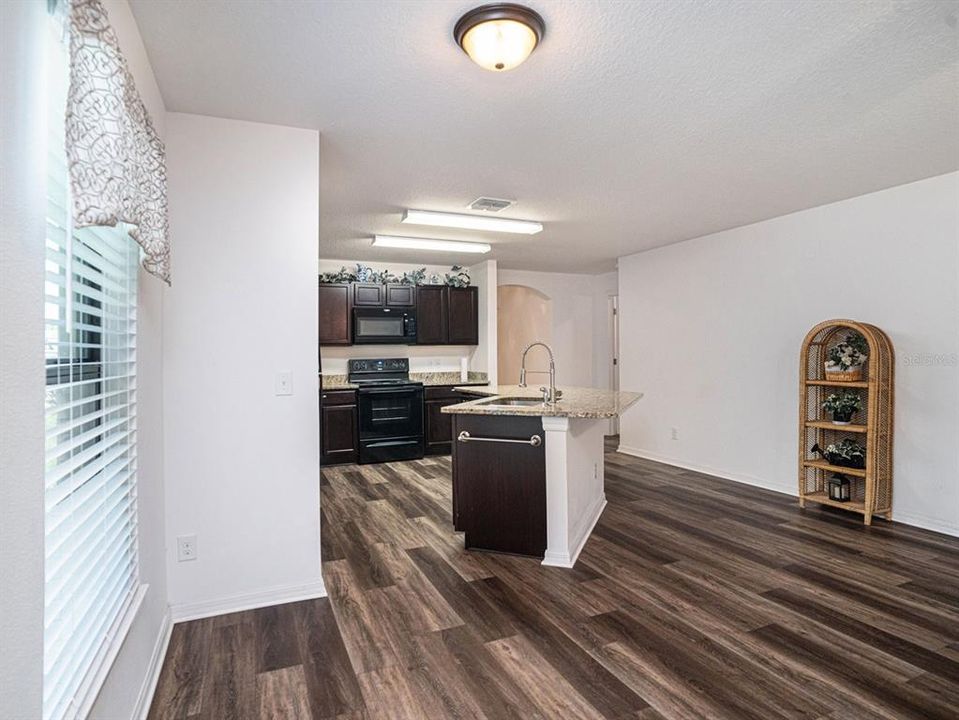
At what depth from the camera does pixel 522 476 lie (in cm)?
325

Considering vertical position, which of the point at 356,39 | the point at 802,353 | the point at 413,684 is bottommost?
the point at 413,684

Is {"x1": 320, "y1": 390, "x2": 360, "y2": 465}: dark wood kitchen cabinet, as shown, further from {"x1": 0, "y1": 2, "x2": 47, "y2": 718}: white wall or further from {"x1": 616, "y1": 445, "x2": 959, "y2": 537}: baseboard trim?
{"x1": 0, "y1": 2, "x2": 47, "y2": 718}: white wall

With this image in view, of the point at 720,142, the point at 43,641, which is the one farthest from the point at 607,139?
the point at 43,641

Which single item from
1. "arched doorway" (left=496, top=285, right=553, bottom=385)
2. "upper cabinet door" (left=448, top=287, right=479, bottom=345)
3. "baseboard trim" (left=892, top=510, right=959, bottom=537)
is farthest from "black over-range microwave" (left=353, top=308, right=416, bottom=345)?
"baseboard trim" (left=892, top=510, right=959, bottom=537)

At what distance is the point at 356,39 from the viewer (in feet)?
6.48

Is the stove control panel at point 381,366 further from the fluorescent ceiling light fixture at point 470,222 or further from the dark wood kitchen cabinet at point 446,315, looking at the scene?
the fluorescent ceiling light fixture at point 470,222

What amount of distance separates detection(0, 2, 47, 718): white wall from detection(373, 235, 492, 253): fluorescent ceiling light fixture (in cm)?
433

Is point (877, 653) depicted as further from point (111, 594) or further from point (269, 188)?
point (269, 188)

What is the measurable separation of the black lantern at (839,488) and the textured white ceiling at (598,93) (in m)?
2.20

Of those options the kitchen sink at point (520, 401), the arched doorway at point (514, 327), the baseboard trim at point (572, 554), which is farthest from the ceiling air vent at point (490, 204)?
the arched doorway at point (514, 327)

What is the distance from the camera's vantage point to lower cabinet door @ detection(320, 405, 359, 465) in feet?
19.1

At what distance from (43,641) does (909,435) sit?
4.85 m

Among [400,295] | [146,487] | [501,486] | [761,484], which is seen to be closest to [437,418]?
[400,295]

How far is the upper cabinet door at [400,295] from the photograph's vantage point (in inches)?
250
